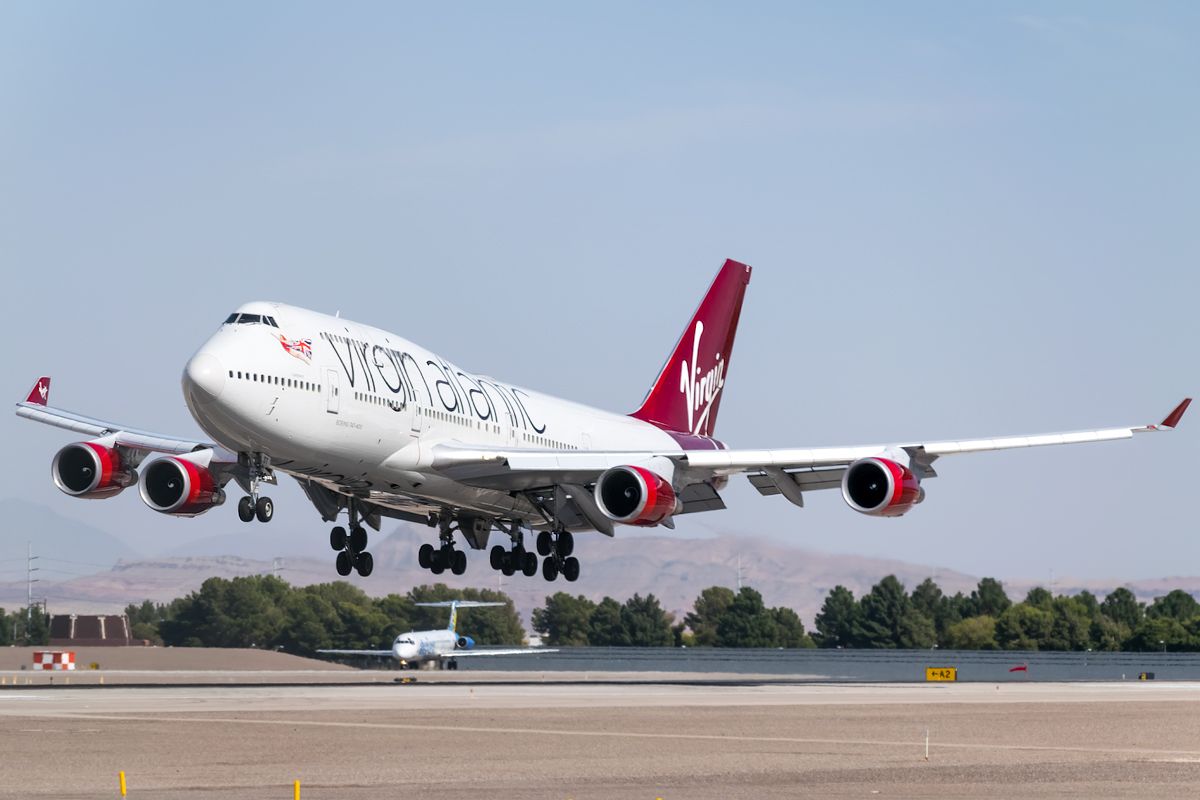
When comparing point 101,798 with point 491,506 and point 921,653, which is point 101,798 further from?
point 921,653

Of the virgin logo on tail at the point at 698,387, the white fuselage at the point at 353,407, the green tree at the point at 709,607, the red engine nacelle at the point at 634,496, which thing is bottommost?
the green tree at the point at 709,607

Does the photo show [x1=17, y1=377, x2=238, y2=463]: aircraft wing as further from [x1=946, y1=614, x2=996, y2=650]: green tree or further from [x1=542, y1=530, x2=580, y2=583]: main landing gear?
[x1=946, y1=614, x2=996, y2=650]: green tree

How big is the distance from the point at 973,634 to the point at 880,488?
83.0m

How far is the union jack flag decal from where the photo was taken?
45.7 m

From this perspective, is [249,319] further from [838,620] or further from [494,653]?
[838,620]

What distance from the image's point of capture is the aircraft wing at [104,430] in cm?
5523

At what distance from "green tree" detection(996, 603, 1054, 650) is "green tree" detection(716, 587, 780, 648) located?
21709 millimetres

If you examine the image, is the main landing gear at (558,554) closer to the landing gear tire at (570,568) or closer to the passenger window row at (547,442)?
the landing gear tire at (570,568)

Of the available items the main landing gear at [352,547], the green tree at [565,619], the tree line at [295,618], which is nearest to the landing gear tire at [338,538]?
the main landing gear at [352,547]

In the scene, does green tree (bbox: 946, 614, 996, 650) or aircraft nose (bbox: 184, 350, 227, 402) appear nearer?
aircraft nose (bbox: 184, 350, 227, 402)

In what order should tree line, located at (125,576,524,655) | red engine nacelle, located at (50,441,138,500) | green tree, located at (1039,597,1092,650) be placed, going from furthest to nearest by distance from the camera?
1. tree line, located at (125,576,524,655)
2. green tree, located at (1039,597,1092,650)
3. red engine nacelle, located at (50,441,138,500)

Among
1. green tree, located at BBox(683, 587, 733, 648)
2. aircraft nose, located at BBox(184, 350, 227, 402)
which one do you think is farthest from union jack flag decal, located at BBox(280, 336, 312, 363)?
green tree, located at BBox(683, 587, 733, 648)

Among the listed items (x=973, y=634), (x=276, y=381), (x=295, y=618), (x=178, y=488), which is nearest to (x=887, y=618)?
(x=973, y=634)

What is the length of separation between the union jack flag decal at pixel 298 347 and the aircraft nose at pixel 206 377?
88.2 inches
